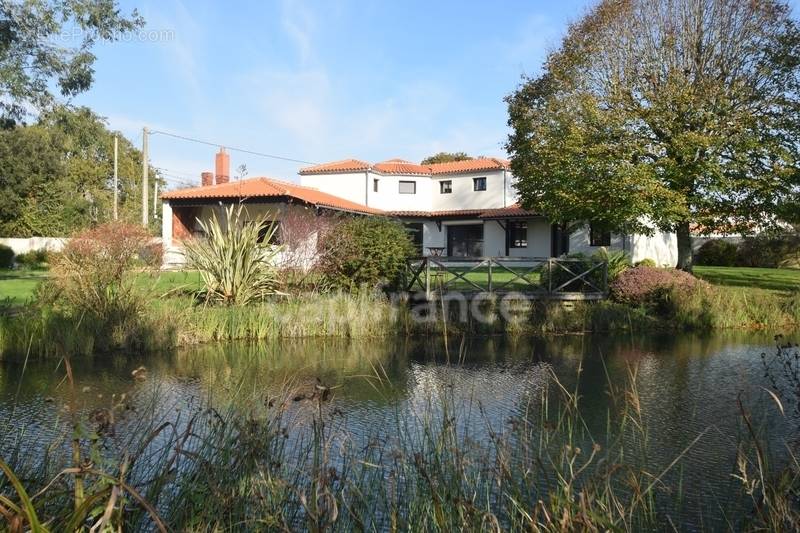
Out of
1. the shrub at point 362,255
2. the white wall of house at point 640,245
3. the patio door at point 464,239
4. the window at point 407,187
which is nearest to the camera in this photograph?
the shrub at point 362,255

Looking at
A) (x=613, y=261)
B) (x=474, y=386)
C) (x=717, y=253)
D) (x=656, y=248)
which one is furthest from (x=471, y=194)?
(x=474, y=386)

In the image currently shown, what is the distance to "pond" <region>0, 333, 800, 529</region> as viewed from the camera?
502cm

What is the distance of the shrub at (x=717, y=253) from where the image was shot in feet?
97.9

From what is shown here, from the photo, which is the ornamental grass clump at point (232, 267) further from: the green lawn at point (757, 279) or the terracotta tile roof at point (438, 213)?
the terracotta tile roof at point (438, 213)

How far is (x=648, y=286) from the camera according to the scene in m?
15.1

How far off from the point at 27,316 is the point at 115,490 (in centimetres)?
1054

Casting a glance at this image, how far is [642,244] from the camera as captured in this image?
2858cm

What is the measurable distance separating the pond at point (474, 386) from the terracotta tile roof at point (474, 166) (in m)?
21.7

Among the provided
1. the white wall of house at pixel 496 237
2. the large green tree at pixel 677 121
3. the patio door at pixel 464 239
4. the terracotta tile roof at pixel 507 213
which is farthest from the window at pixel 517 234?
the large green tree at pixel 677 121

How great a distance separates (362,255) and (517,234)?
1990 centimetres

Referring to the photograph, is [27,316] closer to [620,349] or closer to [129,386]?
[129,386]

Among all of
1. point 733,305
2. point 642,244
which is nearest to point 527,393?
point 733,305

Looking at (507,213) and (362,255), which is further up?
(507,213)

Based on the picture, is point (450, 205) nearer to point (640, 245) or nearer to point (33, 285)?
point (640, 245)
